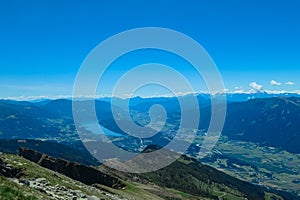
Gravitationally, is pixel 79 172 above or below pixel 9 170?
below

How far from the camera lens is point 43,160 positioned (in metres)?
119

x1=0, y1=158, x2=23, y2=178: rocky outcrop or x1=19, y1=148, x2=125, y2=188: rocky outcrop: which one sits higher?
x1=0, y1=158, x2=23, y2=178: rocky outcrop

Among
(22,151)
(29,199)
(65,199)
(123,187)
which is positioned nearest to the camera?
(29,199)

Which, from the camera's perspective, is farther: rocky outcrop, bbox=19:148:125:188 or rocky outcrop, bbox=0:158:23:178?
rocky outcrop, bbox=19:148:125:188

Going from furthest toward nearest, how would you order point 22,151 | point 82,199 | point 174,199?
point 174,199 < point 22,151 < point 82,199

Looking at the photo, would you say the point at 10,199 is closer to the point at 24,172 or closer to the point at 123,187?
the point at 24,172

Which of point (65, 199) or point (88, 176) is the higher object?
point (65, 199)

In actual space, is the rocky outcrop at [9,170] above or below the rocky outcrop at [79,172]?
above

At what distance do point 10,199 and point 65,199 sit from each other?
1378 centimetres

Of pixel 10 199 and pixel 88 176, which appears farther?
pixel 88 176

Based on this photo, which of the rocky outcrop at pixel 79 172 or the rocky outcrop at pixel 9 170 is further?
the rocky outcrop at pixel 79 172

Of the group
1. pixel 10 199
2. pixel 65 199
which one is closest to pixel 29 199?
pixel 10 199

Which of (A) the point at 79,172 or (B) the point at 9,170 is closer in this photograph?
(B) the point at 9,170

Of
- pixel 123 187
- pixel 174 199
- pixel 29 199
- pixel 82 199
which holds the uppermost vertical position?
pixel 29 199
